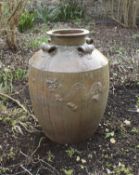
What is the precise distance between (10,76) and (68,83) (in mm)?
2067

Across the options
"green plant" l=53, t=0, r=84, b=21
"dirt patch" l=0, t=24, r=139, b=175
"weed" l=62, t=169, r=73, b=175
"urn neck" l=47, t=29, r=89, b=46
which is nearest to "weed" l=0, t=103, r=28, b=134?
"dirt patch" l=0, t=24, r=139, b=175

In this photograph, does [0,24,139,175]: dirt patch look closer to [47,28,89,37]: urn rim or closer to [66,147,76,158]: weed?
[66,147,76,158]: weed

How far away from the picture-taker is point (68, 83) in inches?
120

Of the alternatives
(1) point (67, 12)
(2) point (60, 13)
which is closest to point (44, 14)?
(2) point (60, 13)

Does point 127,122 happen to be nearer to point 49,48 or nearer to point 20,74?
point 49,48

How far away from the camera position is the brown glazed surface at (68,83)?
3.06m

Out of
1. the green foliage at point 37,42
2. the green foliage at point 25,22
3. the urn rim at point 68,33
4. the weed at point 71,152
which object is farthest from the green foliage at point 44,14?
the weed at point 71,152

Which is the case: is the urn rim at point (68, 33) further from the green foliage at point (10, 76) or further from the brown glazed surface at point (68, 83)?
the green foliage at point (10, 76)

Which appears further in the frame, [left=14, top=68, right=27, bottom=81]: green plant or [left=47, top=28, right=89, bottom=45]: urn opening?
[left=14, top=68, right=27, bottom=81]: green plant

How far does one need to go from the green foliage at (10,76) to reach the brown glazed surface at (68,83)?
4.92ft

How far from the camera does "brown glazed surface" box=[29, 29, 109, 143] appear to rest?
10.0 ft

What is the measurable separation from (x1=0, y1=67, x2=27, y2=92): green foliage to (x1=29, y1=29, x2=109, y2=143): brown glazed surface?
4.92ft

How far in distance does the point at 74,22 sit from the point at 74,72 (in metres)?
5.14

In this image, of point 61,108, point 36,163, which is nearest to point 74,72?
point 61,108
